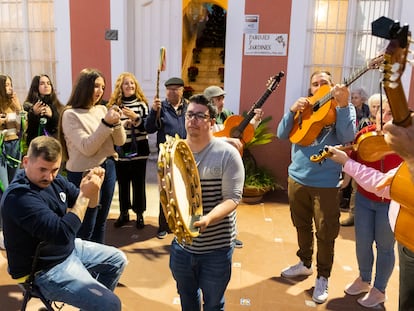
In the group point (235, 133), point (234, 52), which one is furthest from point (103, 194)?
point (234, 52)

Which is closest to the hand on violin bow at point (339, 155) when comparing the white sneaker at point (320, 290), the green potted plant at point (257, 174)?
the white sneaker at point (320, 290)

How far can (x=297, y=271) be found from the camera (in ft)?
12.9

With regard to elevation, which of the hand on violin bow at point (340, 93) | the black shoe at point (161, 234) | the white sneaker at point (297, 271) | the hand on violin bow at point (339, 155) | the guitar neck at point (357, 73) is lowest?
the black shoe at point (161, 234)

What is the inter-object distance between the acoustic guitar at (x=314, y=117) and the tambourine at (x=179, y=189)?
1.38m

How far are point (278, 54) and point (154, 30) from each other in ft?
7.18

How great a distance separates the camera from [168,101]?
4.67 meters

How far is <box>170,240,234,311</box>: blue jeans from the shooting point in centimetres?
251

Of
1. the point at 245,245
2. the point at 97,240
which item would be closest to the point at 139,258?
the point at 97,240

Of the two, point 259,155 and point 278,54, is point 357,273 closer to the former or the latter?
point 259,155

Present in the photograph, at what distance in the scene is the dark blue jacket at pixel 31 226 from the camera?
236cm

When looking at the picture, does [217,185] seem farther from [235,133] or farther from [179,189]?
[235,133]

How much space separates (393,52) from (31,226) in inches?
81.0

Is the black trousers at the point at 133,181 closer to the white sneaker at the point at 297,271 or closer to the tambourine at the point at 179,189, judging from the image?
the white sneaker at the point at 297,271

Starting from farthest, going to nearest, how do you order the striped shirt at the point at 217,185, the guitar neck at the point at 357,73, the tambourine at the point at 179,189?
1. the guitar neck at the point at 357,73
2. the striped shirt at the point at 217,185
3. the tambourine at the point at 179,189
